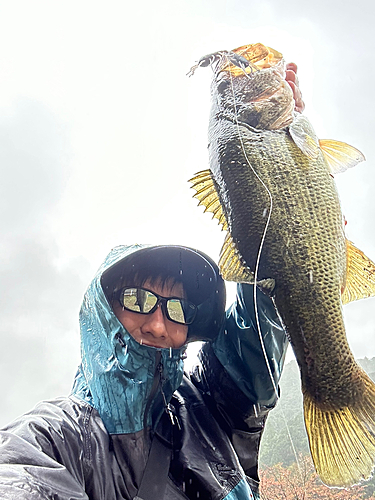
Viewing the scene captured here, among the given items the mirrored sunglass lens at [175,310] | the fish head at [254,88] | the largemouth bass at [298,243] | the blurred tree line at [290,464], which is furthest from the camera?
the blurred tree line at [290,464]

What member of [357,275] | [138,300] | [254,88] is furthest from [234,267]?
[254,88]

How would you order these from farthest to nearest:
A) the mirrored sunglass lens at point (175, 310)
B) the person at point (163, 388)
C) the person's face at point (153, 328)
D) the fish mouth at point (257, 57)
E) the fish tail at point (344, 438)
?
the mirrored sunglass lens at point (175, 310)
the person's face at point (153, 328)
the fish mouth at point (257, 57)
the person at point (163, 388)
the fish tail at point (344, 438)

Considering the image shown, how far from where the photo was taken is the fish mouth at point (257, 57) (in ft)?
8.23

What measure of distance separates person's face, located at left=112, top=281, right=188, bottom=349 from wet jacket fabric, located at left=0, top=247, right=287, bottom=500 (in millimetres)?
85

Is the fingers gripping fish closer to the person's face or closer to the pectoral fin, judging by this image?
the pectoral fin

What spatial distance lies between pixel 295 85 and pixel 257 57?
291mm

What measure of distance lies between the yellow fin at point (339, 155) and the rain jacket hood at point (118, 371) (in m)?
1.36

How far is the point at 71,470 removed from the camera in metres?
1.94

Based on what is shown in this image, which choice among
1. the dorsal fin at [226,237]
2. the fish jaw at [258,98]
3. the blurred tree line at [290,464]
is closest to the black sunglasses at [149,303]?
the dorsal fin at [226,237]

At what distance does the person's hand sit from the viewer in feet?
8.49

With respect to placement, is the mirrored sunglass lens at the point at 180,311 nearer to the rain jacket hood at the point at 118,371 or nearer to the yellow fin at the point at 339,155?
the rain jacket hood at the point at 118,371

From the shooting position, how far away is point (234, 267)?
2.23m

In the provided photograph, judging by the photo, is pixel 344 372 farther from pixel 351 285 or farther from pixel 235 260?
pixel 235 260

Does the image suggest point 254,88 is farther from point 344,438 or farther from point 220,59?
point 344,438
